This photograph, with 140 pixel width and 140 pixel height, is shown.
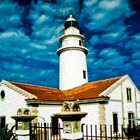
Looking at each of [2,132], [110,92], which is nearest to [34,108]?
[110,92]

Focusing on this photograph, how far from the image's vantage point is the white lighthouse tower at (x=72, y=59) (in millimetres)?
25406

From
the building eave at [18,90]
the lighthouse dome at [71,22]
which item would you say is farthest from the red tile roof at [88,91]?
the lighthouse dome at [71,22]

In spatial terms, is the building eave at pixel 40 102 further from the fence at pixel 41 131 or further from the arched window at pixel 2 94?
the fence at pixel 41 131

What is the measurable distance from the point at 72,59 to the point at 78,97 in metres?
5.96

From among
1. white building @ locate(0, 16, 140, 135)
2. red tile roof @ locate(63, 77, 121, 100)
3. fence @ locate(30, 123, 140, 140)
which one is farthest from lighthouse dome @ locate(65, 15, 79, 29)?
fence @ locate(30, 123, 140, 140)

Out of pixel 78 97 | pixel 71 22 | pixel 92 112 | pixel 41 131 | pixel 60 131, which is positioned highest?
pixel 71 22

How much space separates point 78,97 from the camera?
20.5 metres

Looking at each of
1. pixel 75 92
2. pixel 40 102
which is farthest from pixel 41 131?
pixel 75 92

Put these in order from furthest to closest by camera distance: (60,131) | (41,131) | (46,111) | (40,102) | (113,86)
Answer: (113,86) → (46,111) → (40,102) → (60,131) → (41,131)

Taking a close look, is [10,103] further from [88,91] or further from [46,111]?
[88,91]

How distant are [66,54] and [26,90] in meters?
7.49

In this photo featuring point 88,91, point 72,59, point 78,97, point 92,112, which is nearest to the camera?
point 92,112

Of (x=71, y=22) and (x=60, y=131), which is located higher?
(x=71, y=22)

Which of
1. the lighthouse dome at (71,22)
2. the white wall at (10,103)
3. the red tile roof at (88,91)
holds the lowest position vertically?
the white wall at (10,103)
